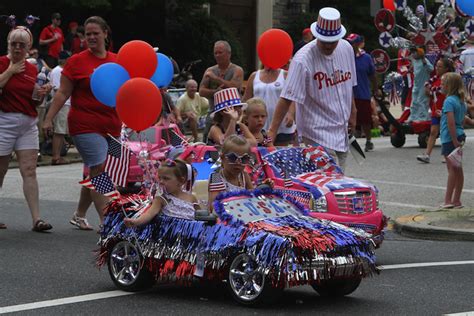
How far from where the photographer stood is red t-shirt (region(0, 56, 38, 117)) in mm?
11383

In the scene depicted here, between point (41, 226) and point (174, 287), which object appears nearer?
point (174, 287)

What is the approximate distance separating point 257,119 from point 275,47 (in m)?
2.14

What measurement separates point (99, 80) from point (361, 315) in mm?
3581

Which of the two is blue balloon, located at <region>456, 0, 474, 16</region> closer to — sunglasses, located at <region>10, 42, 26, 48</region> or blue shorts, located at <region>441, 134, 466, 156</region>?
blue shorts, located at <region>441, 134, 466, 156</region>

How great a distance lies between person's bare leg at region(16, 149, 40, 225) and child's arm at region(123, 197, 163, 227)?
3490 millimetres

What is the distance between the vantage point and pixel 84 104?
36.1ft

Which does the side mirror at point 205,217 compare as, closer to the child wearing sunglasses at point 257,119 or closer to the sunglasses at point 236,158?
the sunglasses at point 236,158

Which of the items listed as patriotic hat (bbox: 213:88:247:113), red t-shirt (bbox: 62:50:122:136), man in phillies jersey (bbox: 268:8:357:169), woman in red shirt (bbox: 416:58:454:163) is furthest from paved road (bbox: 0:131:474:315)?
woman in red shirt (bbox: 416:58:454:163)

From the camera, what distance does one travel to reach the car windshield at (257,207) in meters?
7.83

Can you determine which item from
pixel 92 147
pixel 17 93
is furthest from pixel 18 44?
pixel 92 147

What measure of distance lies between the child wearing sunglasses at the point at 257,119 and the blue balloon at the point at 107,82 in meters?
1.15

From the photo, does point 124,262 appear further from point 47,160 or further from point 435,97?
point 47,160

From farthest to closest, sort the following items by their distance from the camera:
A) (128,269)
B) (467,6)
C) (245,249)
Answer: (467,6) → (128,269) → (245,249)

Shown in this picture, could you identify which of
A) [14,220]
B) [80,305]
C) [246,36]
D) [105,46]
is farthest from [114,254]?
[246,36]
